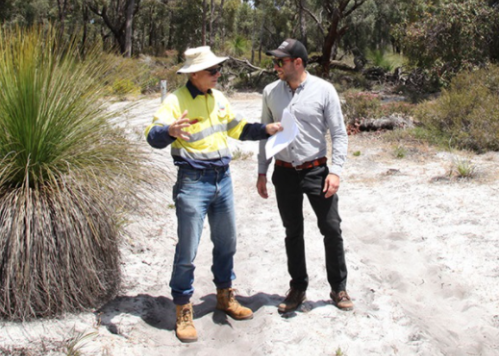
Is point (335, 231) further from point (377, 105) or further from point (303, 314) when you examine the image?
point (377, 105)

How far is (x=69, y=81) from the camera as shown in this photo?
3.47m

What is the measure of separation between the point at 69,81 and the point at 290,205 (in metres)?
1.63

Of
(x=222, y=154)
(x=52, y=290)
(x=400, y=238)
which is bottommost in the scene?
(x=400, y=238)

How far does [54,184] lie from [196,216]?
34.4 inches

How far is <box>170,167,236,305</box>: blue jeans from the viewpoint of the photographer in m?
3.17

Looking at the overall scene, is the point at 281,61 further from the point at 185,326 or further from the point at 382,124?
the point at 382,124

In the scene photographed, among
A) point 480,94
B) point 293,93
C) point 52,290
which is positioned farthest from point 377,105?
A: point 52,290

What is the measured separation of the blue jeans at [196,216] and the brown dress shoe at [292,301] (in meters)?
→ 0.55

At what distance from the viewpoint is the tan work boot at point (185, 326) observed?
333 centimetres

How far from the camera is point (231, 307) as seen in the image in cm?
364

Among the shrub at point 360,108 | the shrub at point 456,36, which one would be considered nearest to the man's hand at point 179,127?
the shrub at point 360,108

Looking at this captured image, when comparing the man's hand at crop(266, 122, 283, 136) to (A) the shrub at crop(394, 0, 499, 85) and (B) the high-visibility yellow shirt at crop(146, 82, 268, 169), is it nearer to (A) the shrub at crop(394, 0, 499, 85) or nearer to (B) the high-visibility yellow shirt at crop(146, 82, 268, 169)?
(B) the high-visibility yellow shirt at crop(146, 82, 268, 169)

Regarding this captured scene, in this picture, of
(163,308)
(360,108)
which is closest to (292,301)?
(163,308)

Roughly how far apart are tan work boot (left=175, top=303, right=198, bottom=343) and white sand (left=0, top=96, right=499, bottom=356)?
61 millimetres
